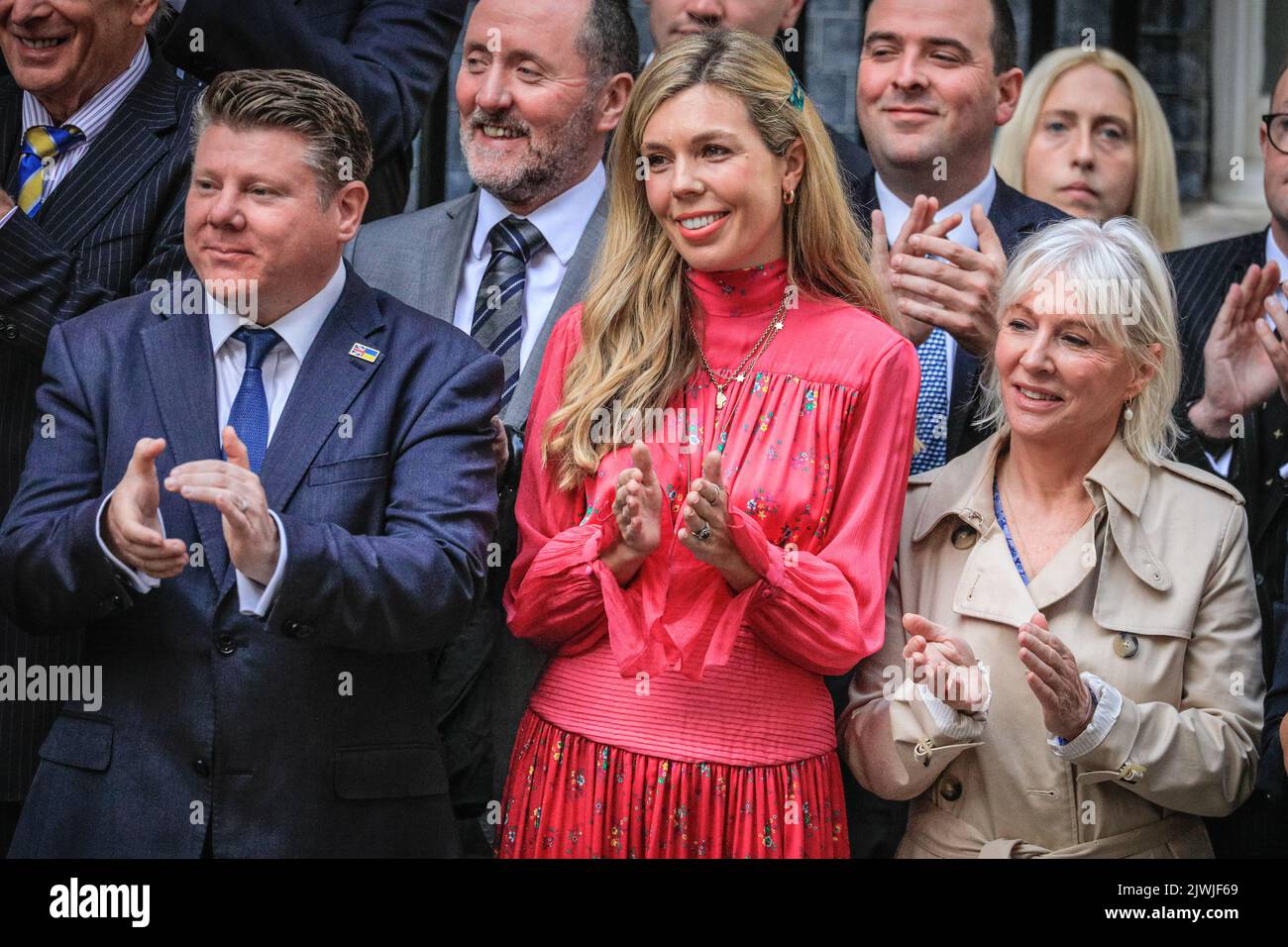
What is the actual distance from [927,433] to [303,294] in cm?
140

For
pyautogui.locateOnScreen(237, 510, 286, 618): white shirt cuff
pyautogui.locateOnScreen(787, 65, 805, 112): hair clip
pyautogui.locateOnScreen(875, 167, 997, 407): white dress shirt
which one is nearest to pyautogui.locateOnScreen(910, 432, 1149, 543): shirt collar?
pyautogui.locateOnScreen(875, 167, 997, 407): white dress shirt

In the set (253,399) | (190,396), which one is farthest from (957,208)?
(190,396)

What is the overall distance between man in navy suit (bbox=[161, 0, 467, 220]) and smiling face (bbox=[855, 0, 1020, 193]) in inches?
39.5

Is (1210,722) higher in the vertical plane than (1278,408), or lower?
lower

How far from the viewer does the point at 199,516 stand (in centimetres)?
365

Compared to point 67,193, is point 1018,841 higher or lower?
lower

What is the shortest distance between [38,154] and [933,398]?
78.9 inches

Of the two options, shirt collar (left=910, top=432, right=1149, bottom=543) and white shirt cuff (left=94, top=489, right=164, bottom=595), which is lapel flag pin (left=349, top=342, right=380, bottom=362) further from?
shirt collar (left=910, top=432, right=1149, bottom=543)

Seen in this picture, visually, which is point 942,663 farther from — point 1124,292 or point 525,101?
point 525,101

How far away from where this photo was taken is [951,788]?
3.86m

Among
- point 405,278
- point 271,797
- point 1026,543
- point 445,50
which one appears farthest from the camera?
point 445,50
